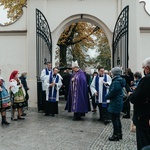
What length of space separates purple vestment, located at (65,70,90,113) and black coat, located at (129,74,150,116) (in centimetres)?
557

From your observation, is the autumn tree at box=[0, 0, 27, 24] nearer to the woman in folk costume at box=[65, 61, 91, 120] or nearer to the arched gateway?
the arched gateway

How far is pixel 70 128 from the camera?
849 cm

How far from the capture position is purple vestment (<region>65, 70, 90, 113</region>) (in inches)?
391

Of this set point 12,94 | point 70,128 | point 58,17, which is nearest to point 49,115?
point 12,94

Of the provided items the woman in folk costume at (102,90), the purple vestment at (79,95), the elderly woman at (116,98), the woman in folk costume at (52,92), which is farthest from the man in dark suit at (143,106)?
the woman in folk costume at (52,92)

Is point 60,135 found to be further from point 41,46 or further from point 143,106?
point 41,46

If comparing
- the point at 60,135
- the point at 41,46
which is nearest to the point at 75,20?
the point at 41,46

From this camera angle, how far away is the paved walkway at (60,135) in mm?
6480

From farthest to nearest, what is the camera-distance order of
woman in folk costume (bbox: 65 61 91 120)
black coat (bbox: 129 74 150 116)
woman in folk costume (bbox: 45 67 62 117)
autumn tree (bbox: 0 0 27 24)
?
1. autumn tree (bbox: 0 0 27 24)
2. woman in folk costume (bbox: 45 67 62 117)
3. woman in folk costume (bbox: 65 61 91 120)
4. black coat (bbox: 129 74 150 116)

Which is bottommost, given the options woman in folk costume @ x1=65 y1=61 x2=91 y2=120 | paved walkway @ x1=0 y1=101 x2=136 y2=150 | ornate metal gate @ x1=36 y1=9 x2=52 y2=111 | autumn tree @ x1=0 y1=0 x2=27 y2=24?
paved walkway @ x1=0 y1=101 x2=136 y2=150

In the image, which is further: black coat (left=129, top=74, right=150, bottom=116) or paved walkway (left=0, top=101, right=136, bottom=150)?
paved walkway (left=0, top=101, right=136, bottom=150)

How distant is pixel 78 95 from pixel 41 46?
3.70 metres

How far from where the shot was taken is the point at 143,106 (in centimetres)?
431

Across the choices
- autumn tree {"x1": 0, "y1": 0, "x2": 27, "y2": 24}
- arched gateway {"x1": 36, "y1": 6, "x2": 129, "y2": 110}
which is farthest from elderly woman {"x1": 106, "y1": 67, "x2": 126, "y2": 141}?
autumn tree {"x1": 0, "y1": 0, "x2": 27, "y2": 24}
